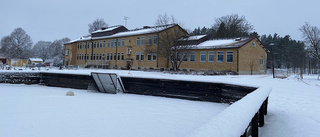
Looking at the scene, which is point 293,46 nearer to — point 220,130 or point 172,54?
point 172,54

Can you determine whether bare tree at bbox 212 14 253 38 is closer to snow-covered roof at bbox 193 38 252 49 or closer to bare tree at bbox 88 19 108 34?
snow-covered roof at bbox 193 38 252 49

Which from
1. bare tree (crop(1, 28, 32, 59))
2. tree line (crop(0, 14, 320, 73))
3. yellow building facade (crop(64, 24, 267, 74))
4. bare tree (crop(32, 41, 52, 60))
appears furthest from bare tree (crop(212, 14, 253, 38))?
bare tree (crop(32, 41, 52, 60))

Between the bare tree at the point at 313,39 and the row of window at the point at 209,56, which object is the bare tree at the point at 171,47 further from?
the bare tree at the point at 313,39

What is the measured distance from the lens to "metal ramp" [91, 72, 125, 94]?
397 inches

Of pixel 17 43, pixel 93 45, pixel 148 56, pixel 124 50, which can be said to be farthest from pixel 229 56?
pixel 17 43

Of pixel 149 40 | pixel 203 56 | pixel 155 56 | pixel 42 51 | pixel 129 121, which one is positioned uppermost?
pixel 42 51

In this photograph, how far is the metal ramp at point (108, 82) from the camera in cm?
1008

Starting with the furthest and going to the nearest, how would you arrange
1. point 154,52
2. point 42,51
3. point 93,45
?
point 42,51, point 93,45, point 154,52

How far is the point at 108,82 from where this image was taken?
10.3 m

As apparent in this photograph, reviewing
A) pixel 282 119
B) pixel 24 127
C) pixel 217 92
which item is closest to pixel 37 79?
pixel 24 127

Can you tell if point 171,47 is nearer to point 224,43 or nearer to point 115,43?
point 224,43

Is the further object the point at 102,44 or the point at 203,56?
the point at 102,44

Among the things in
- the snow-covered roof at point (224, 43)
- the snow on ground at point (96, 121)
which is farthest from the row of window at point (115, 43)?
the snow on ground at point (96, 121)

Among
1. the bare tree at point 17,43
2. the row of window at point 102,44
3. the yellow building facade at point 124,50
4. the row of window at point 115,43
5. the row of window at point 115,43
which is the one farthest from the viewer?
the bare tree at point 17,43
